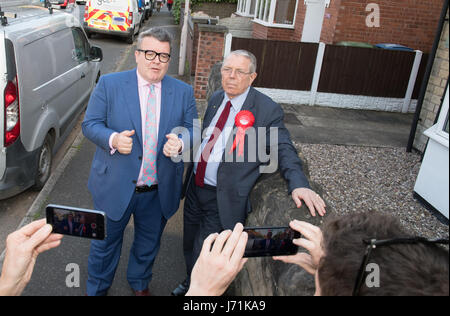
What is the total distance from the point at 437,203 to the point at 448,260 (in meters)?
0.17

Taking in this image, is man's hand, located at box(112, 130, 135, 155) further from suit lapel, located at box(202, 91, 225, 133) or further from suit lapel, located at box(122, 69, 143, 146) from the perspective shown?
suit lapel, located at box(202, 91, 225, 133)

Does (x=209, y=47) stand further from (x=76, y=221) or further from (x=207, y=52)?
Result: (x=76, y=221)

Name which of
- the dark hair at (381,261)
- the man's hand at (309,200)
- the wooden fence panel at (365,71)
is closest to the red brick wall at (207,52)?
the wooden fence panel at (365,71)

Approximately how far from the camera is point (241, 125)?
280 centimetres

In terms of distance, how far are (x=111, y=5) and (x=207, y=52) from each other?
9771 mm

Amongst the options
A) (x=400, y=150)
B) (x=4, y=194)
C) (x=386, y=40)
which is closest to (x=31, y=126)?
(x=4, y=194)

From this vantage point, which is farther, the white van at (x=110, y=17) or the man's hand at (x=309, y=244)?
the white van at (x=110, y=17)

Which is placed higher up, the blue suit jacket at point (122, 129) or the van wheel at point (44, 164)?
the blue suit jacket at point (122, 129)

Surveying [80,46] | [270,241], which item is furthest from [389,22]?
[270,241]

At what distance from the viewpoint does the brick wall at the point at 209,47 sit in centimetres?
900

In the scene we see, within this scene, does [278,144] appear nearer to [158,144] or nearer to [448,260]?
[158,144]

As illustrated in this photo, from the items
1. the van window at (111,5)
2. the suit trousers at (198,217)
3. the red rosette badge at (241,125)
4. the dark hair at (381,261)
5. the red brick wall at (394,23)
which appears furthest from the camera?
the van window at (111,5)

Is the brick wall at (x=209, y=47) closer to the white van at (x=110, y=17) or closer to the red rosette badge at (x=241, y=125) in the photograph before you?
the red rosette badge at (x=241, y=125)

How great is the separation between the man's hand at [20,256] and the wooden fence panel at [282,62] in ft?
27.7
